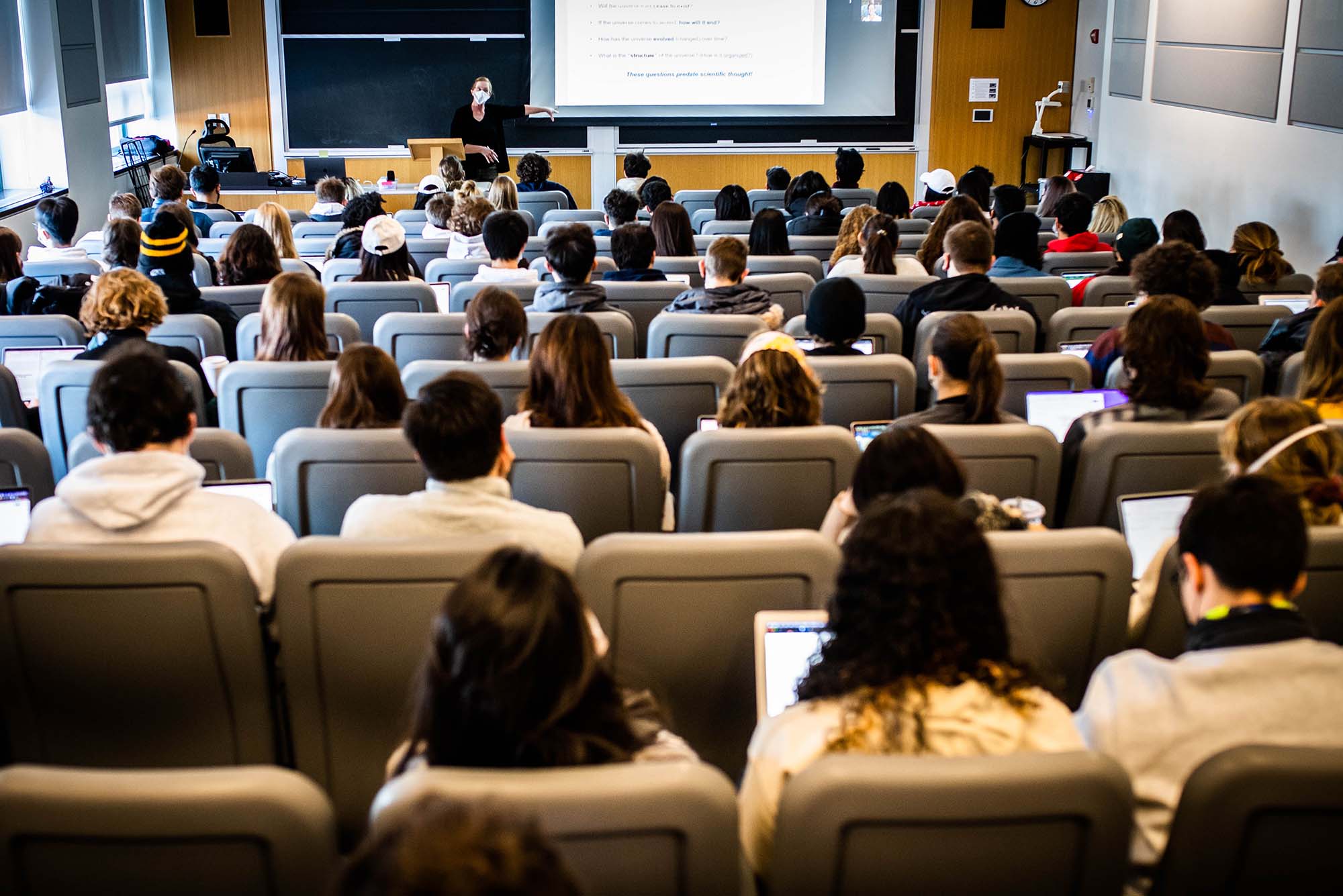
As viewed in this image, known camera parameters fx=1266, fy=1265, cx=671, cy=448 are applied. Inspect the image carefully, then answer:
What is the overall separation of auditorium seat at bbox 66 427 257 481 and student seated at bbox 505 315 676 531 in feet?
2.17

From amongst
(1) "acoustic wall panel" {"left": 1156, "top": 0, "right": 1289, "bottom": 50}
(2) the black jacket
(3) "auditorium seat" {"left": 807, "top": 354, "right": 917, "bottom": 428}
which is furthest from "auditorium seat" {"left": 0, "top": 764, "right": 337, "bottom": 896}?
(1) "acoustic wall panel" {"left": 1156, "top": 0, "right": 1289, "bottom": 50}

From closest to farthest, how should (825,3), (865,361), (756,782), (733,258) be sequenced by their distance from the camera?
(756,782) → (865,361) → (733,258) → (825,3)

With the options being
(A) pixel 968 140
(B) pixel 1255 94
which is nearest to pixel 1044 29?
(A) pixel 968 140

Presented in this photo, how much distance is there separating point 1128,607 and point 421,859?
6.01 feet

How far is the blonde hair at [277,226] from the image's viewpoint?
256 inches

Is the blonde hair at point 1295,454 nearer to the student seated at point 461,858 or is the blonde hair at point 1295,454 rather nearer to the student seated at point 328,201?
the student seated at point 461,858

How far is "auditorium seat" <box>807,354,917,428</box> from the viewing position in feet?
12.7

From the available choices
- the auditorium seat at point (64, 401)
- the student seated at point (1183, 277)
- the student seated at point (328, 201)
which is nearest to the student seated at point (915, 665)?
the auditorium seat at point (64, 401)

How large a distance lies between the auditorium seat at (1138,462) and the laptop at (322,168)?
967cm

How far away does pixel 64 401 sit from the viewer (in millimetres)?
3748

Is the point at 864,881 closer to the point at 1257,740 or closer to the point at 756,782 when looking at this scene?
the point at 756,782

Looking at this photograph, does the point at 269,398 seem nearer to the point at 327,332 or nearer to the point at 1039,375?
the point at 327,332

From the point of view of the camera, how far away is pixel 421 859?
89 cm

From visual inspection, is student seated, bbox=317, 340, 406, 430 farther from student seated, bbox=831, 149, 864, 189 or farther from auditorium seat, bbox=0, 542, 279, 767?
student seated, bbox=831, 149, 864, 189
